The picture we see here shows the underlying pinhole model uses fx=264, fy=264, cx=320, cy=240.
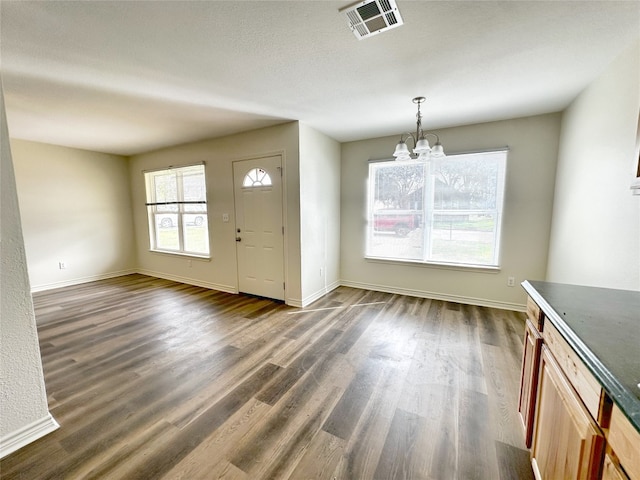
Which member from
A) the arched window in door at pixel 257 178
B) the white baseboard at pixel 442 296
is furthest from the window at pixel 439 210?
the arched window in door at pixel 257 178

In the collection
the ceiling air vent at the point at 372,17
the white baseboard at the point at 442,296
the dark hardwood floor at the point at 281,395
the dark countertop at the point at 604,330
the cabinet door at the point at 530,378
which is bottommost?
the dark hardwood floor at the point at 281,395

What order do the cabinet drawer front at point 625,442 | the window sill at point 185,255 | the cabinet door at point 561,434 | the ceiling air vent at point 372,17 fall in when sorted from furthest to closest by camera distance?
the window sill at point 185,255 → the ceiling air vent at point 372,17 → the cabinet door at point 561,434 → the cabinet drawer front at point 625,442

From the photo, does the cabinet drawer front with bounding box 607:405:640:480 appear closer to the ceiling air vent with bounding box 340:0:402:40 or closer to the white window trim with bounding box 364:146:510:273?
the ceiling air vent with bounding box 340:0:402:40

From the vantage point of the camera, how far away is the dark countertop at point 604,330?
0.69m

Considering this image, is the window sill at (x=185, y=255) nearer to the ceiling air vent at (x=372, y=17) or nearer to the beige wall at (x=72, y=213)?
the beige wall at (x=72, y=213)

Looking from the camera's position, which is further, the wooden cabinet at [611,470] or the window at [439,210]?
the window at [439,210]

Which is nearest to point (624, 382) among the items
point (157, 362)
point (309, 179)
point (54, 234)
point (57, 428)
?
point (57, 428)

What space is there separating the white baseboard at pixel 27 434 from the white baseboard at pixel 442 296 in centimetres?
360

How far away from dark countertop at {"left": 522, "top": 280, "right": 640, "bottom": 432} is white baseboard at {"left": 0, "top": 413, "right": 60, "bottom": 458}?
2.64m

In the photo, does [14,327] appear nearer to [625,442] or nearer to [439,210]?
[625,442]

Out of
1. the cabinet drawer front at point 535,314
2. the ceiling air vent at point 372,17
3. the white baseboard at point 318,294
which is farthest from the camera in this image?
the white baseboard at point 318,294

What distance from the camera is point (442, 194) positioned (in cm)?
368

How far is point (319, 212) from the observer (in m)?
3.88

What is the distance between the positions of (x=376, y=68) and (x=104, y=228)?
568cm
